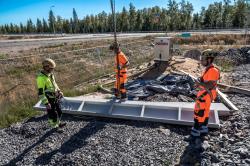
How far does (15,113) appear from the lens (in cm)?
773

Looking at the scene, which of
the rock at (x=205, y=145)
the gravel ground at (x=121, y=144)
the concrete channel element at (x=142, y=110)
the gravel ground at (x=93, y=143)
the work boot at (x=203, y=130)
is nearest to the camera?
the gravel ground at (x=121, y=144)

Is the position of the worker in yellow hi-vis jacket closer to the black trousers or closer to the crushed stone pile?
the black trousers

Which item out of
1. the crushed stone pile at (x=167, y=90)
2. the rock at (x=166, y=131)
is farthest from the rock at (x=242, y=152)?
the crushed stone pile at (x=167, y=90)

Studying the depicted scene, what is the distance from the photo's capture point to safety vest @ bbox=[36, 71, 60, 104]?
555cm

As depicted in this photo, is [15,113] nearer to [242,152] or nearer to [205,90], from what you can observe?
[205,90]

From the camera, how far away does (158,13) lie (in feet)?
228

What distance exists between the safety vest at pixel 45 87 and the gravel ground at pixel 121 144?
101 centimetres

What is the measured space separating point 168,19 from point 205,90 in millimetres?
66781

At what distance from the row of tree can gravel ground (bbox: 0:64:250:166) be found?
5737 cm

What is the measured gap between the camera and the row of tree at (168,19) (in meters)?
61.2

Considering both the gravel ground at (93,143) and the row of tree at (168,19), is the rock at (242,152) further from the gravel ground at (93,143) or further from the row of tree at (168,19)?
the row of tree at (168,19)

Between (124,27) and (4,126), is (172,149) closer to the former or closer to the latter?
(4,126)

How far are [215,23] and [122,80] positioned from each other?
212 feet

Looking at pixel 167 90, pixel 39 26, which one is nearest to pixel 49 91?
pixel 167 90
